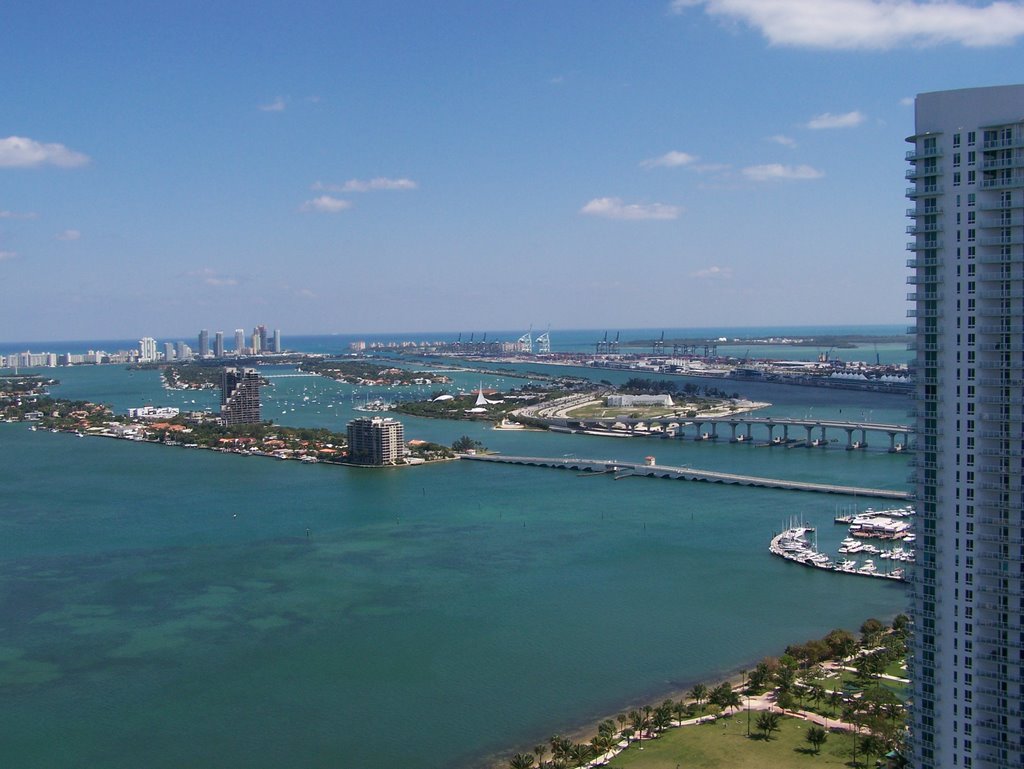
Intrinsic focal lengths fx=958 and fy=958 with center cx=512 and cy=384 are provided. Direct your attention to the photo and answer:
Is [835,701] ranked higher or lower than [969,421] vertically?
lower

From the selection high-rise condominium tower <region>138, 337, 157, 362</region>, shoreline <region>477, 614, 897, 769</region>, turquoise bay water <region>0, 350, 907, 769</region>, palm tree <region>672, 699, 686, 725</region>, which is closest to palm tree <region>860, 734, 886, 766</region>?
palm tree <region>672, 699, 686, 725</region>

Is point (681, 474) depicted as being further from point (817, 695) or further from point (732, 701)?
point (732, 701)

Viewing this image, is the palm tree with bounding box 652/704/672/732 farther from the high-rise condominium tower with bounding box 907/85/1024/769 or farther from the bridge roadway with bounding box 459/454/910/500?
the bridge roadway with bounding box 459/454/910/500

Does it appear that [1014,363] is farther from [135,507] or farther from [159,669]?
[135,507]

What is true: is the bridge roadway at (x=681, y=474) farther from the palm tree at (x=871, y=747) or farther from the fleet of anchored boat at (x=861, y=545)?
the palm tree at (x=871, y=747)

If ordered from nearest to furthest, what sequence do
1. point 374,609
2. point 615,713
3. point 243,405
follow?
point 615,713 < point 374,609 < point 243,405

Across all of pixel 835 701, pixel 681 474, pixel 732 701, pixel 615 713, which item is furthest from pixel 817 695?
pixel 681 474
